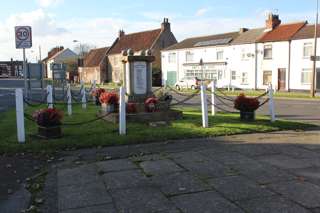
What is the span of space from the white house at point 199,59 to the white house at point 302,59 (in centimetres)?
1071

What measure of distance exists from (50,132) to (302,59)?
3946cm

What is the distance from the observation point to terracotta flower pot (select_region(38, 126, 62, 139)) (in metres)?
10.8

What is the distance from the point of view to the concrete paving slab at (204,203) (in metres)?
A: 5.43

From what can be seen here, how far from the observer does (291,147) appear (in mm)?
9523

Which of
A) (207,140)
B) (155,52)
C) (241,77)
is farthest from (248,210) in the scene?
(155,52)

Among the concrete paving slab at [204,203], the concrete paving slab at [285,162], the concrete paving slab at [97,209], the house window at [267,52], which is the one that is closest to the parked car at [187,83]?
the house window at [267,52]

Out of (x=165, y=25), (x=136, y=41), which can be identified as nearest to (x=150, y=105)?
(x=165, y=25)

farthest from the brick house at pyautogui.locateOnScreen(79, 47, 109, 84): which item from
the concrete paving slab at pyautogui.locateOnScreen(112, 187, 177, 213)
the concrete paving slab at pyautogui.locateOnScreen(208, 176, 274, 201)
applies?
the concrete paving slab at pyautogui.locateOnScreen(112, 187, 177, 213)

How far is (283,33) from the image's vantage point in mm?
49312

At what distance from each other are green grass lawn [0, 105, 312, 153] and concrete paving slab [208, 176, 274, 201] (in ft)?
13.6

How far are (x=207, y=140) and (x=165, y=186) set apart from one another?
4385 millimetres

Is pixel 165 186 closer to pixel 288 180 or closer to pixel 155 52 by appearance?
pixel 288 180

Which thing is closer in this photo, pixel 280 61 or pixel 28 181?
pixel 28 181

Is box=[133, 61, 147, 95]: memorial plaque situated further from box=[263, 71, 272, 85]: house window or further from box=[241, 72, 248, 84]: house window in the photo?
box=[241, 72, 248, 84]: house window
